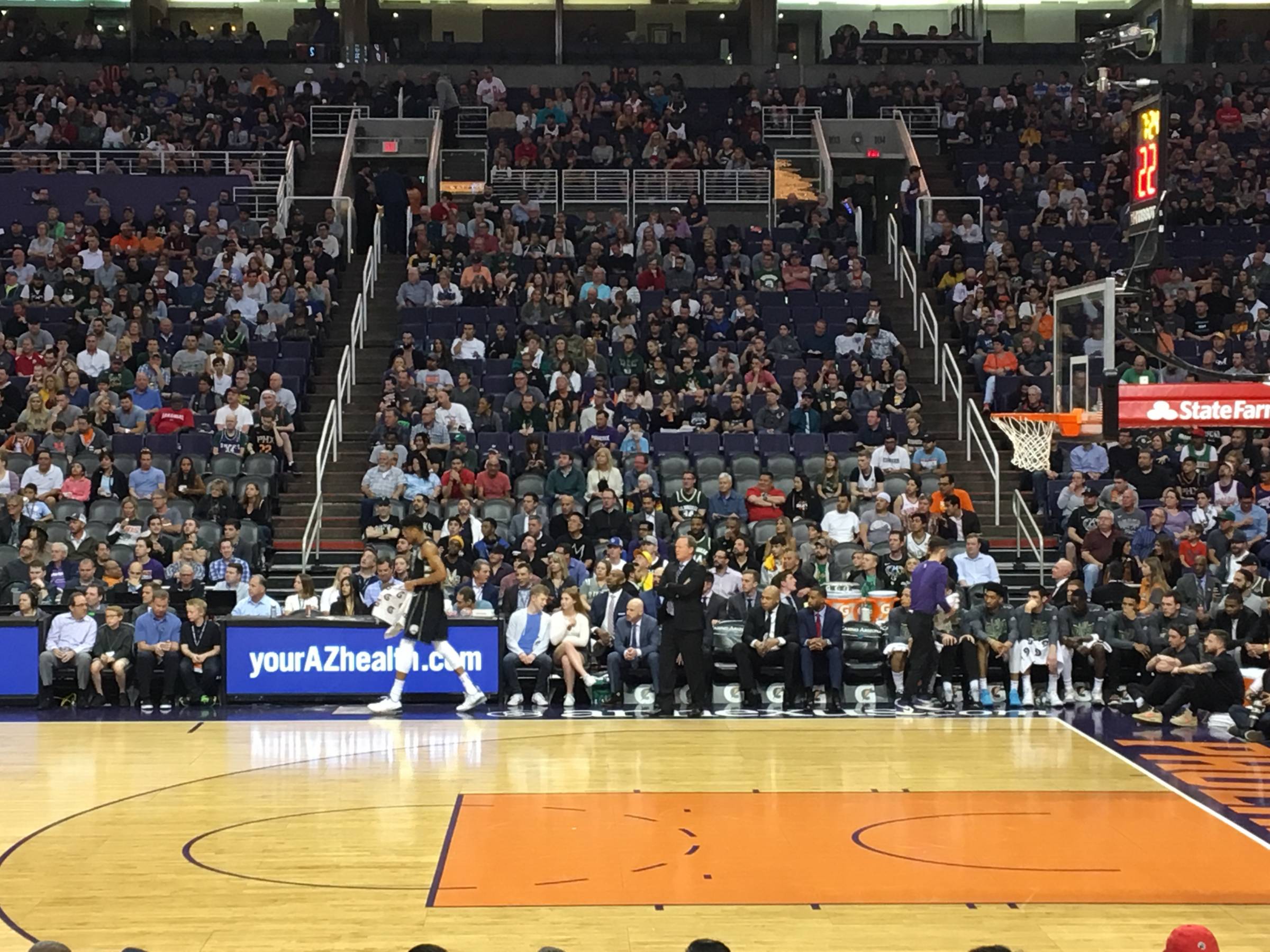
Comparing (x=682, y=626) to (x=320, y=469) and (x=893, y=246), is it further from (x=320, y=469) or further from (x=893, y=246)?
(x=893, y=246)

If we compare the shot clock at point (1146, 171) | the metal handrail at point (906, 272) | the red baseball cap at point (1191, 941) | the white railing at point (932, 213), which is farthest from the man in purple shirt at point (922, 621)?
the white railing at point (932, 213)

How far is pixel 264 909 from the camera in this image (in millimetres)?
9594

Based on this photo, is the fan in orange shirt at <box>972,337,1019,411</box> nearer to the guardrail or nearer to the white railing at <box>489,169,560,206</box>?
the guardrail

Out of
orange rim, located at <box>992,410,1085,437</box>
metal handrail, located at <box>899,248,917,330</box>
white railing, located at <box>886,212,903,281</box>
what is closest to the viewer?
orange rim, located at <box>992,410,1085,437</box>

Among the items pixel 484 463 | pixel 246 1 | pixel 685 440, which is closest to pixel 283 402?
pixel 484 463

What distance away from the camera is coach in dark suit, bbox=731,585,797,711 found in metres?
17.0

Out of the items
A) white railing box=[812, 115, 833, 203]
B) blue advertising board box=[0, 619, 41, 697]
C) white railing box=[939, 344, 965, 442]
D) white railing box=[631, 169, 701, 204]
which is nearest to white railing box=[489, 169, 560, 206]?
white railing box=[631, 169, 701, 204]

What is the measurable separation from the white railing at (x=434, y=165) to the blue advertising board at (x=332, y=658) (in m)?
12.6

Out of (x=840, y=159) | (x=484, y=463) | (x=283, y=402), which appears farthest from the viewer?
(x=840, y=159)

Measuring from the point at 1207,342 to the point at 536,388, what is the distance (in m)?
9.78

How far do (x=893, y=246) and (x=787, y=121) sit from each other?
5322mm

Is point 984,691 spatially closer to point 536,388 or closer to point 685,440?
point 685,440

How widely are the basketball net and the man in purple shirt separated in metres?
1.38

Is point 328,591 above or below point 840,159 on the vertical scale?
below
